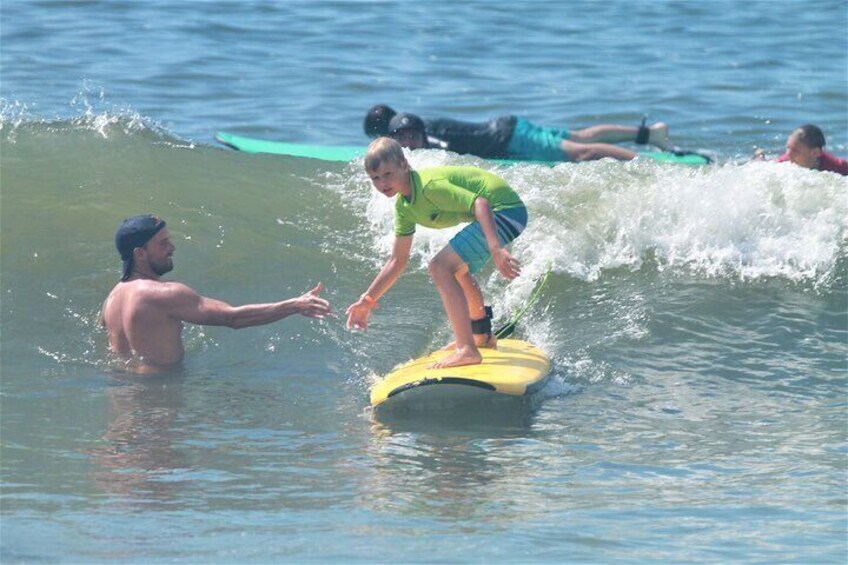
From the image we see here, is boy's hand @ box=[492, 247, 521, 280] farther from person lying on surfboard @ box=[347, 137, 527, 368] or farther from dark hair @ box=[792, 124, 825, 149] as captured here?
dark hair @ box=[792, 124, 825, 149]

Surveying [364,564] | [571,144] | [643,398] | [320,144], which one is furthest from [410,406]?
[320,144]

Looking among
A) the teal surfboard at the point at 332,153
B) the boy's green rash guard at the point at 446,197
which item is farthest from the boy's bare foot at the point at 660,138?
the boy's green rash guard at the point at 446,197

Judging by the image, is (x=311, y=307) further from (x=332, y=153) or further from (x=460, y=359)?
(x=332, y=153)

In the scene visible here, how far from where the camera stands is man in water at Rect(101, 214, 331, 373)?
7422 millimetres

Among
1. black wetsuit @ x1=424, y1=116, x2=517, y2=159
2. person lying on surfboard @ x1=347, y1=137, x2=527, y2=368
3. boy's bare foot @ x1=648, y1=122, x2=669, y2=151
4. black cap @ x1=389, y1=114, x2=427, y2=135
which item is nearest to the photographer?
person lying on surfboard @ x1=347, y1=137, x2=527, y2=368

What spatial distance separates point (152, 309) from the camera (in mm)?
7523

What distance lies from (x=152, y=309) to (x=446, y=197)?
5.65 feet

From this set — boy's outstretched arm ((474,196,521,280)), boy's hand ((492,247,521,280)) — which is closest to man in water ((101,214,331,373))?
boy's outstretched arm ((474,196,521,280))

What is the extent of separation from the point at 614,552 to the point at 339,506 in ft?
3.92

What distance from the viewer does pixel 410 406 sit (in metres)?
7.12

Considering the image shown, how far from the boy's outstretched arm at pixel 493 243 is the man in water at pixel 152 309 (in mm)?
1070

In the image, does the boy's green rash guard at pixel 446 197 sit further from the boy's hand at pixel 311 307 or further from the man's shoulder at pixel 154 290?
the man's shoulder at pixel 154 290

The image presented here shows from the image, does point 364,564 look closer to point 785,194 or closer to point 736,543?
point 736,543

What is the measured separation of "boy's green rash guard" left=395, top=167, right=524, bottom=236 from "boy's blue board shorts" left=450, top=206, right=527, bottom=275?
5 centimetres
